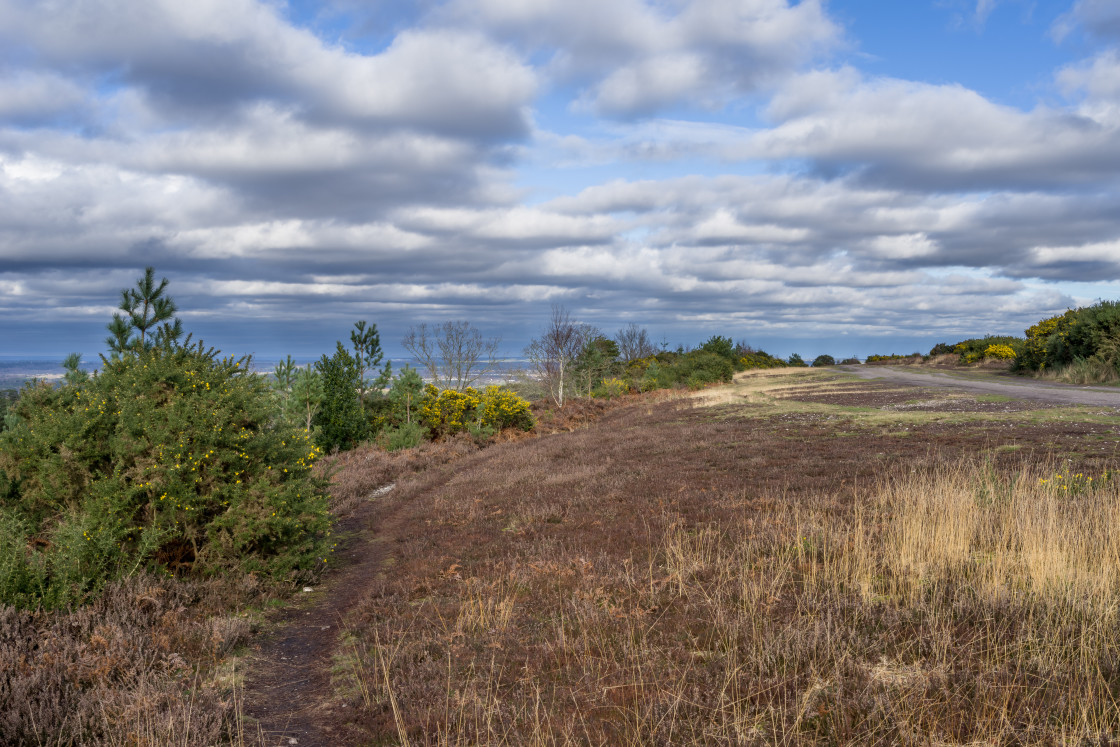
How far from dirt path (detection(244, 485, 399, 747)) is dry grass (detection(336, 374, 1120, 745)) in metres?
0.29

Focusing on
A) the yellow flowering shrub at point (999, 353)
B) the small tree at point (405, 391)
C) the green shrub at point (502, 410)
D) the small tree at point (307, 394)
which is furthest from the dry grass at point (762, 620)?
the yellow flowering shrub at point (999, 353)

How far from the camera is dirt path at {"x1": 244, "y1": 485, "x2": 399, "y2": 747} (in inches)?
169

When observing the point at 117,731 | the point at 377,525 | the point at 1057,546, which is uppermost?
the point at 1057,546

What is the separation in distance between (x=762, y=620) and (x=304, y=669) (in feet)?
12.6

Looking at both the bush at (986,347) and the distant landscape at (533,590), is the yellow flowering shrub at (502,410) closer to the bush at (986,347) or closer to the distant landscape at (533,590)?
the distant landscape at (533,590)

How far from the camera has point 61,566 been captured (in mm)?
5746

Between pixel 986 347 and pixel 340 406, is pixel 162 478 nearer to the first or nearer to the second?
pixel 340 406

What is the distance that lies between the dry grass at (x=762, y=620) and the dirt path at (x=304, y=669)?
0.29 metres

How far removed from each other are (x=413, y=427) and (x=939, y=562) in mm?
18361

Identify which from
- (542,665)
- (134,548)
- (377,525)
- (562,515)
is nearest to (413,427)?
(377,525)

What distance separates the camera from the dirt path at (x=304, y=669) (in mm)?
4289

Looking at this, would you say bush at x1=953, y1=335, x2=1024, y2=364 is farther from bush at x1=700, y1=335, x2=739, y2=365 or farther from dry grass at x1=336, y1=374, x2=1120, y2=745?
dry grass at x1=336, y1=374, x2=1120, y2=745

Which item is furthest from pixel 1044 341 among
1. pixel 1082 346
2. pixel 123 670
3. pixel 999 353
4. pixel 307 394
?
pixel 123 670

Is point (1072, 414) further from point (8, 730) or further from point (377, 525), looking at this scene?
point (8, 730)
